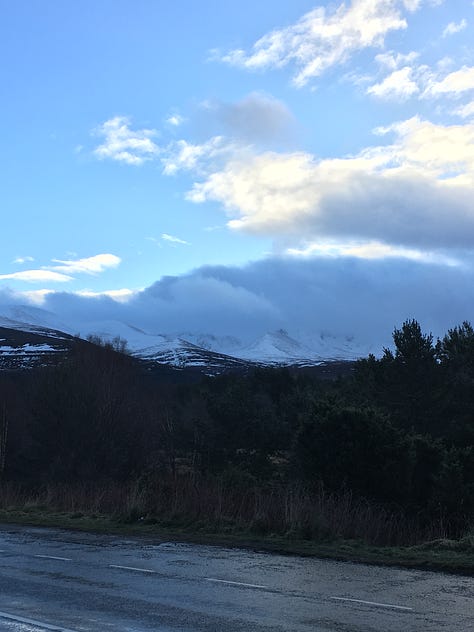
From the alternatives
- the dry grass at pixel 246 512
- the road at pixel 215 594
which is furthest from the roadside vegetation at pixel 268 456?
the road at pixel 215 594

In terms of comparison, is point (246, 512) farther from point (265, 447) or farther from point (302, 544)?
point (265, 447)

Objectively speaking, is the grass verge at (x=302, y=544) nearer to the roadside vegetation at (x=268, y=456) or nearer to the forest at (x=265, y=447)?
the roadside vegetation at (x=268, y=456)

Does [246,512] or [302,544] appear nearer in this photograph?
[302,544]

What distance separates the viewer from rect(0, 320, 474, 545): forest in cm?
1581

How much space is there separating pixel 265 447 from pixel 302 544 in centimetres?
3196

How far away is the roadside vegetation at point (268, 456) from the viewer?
14227 millimetres

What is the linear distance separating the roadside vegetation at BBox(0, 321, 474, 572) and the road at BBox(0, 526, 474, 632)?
1.56m

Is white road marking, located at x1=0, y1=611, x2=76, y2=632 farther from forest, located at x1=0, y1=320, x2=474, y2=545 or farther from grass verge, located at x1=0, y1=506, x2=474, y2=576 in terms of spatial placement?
forest, located at x1=0, y1=320, x2=474, y2=545

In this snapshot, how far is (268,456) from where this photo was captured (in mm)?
43406

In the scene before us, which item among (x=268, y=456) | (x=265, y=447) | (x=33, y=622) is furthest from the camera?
(x=265, y=447)

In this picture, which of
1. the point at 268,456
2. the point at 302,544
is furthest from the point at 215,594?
the point at 268,456

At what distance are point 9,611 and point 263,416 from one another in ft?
126

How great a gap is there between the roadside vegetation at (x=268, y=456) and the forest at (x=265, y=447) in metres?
0.07

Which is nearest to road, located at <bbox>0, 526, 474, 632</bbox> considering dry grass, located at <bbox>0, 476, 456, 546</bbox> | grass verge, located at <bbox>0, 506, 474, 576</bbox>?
grass verge, located at <bbox>0, 506, 474, 576</bbox>
